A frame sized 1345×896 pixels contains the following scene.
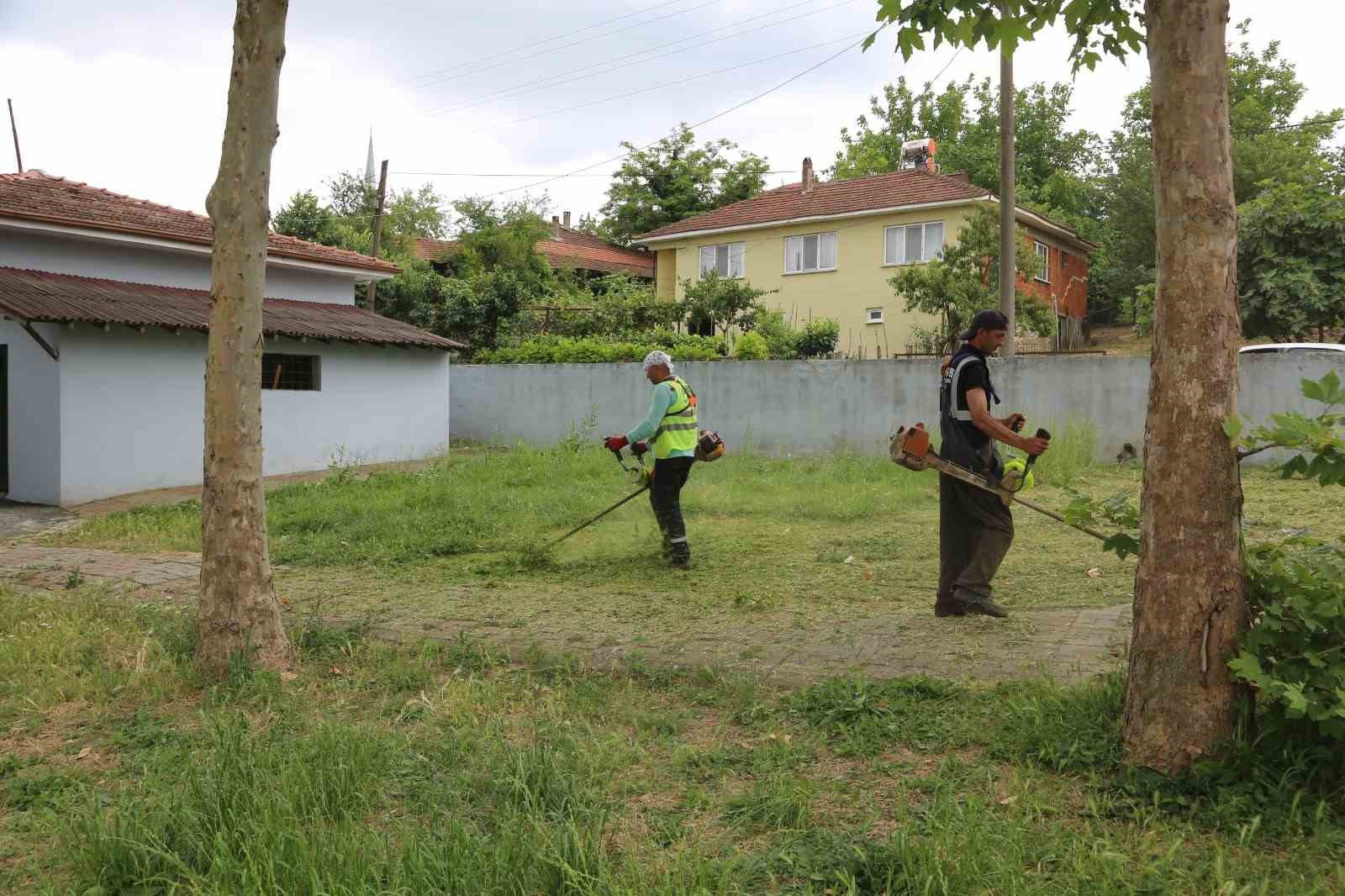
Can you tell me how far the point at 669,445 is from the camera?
8.77m

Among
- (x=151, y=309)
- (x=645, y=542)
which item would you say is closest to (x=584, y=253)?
(x=151, y=309)

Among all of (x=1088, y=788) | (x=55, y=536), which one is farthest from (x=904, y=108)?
(x=1088, y=788)

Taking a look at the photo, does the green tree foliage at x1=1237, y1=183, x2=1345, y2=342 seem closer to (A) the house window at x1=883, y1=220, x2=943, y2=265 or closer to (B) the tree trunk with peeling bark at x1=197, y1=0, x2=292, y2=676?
(A) the house window at x1=883, y1=220, x2=943, y2=265

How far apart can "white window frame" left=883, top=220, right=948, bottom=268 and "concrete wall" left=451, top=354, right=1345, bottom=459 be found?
11426mm

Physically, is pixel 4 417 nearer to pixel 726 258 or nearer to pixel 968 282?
pixel 968 282

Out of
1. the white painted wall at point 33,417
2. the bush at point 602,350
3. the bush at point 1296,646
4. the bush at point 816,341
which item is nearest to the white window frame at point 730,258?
the bush at point 602,350

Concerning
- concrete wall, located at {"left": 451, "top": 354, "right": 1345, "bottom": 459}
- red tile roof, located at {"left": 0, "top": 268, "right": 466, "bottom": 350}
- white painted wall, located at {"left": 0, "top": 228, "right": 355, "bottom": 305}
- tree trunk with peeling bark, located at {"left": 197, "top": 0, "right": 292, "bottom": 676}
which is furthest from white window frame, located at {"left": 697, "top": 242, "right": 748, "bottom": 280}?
tree trunk with peeling bark, located at {"left": 197, "top": 0, "right": 292, "bottom": 676}

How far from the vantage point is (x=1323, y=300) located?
23328 mm

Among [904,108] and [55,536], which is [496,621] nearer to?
[55,536]

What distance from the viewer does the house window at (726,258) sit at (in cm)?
3416

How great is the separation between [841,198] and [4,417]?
23.7 metres

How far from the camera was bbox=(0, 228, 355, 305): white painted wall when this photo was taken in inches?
607

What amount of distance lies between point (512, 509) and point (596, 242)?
4034 centimetres

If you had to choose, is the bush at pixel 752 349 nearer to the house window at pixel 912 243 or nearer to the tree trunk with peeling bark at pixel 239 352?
the house window at pixel 912 243
